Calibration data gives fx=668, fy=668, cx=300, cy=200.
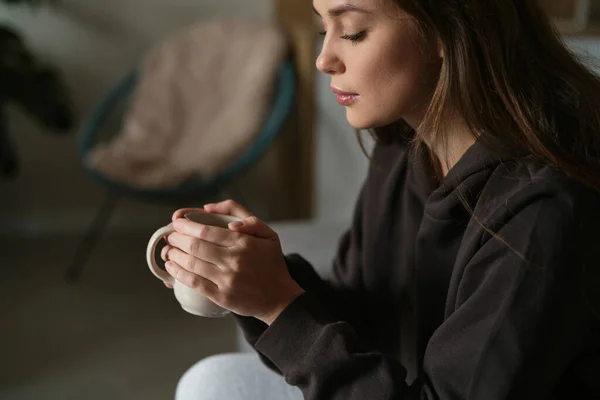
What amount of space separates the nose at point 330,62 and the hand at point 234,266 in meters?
0.20

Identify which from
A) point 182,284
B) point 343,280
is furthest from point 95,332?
point 182,284

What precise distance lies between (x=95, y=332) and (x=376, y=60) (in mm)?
1640

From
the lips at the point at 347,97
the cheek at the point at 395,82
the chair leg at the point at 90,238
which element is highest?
the cheek at the point at 395,82

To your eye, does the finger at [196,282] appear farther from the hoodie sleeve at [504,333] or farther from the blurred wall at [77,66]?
the blurred wall at [77,66]

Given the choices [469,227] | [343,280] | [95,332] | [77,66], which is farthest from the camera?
[77,66]

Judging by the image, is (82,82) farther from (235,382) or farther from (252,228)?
(252,228)

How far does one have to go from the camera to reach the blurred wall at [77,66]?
2.71 metres

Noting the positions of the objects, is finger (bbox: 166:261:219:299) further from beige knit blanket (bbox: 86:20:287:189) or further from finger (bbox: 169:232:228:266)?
beige knit blanket (bbox: 86:20:287:189)

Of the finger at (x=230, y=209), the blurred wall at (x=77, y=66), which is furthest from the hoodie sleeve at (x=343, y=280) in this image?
the blurred wall at (x=77, y=66)

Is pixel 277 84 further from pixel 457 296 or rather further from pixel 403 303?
pixel 457 296

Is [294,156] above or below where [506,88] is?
below

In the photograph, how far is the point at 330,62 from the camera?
2.59 feet

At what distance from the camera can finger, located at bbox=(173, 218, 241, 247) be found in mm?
766

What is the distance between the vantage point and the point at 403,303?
0.97 metres
